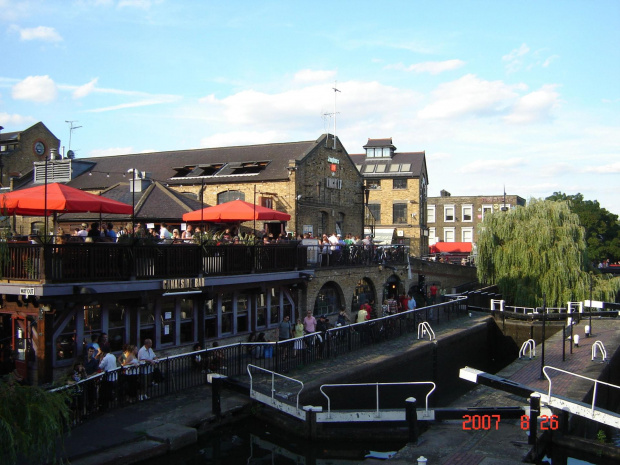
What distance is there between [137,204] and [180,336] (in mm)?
5859

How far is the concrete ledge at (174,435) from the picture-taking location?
10273 millimetres

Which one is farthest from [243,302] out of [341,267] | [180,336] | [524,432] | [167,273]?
[524,432]

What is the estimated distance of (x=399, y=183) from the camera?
168 ft

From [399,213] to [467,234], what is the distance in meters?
13.7

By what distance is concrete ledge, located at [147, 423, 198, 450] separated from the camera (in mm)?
10273

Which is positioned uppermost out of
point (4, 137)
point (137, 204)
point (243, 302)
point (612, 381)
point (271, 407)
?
point (4, 137)

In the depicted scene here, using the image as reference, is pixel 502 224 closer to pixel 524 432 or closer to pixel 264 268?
pixel 264 268

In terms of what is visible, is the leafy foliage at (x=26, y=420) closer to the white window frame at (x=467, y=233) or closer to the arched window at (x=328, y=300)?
the arched window at (x=328, y=300)

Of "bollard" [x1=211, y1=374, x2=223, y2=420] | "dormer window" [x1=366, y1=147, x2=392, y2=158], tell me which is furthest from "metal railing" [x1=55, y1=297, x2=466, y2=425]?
"dormer window" [x1=366, y1=147, x2=392, y2=158]

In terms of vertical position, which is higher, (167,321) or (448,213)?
(448,213)

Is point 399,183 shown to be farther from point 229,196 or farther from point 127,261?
point 127,261

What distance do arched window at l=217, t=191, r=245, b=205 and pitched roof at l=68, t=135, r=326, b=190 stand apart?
1.95ft

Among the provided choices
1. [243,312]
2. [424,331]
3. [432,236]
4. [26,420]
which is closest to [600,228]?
[432,236]

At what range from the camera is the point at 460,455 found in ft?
33.3
